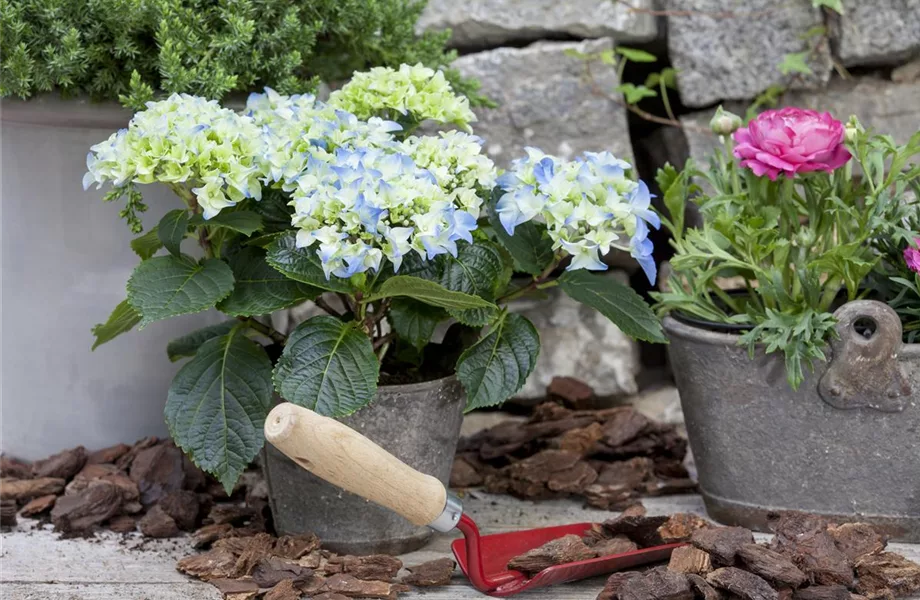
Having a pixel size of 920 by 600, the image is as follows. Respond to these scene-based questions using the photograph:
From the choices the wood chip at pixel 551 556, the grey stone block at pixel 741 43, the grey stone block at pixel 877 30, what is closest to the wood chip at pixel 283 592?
the wood chip at pixel 551 556

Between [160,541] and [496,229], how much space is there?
0.79 metres

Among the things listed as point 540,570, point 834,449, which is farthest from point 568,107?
point 540,570

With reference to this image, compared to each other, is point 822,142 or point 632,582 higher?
point 822,142

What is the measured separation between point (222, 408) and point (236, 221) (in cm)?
29

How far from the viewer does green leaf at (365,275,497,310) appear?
4.82ft

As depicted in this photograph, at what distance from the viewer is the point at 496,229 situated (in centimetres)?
162

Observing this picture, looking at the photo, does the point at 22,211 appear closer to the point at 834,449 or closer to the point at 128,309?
the point at 128,309

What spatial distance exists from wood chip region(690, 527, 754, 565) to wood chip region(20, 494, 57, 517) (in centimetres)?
114

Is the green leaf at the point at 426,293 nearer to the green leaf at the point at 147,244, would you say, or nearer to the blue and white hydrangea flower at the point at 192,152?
the blue and white hydrangea flower at the point at 192,152

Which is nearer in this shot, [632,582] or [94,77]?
[632,582]

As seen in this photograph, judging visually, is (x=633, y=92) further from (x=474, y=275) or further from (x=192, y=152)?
(x=192, y=152)

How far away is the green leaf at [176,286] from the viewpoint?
1.46m

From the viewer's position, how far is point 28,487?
6.10 feet

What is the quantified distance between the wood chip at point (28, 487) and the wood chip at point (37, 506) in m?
0.02
